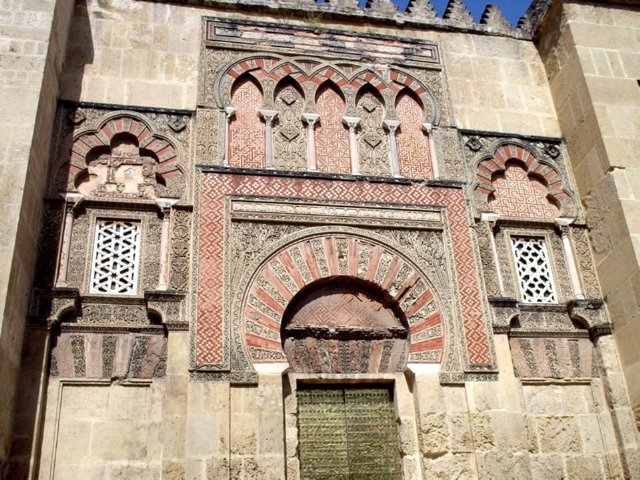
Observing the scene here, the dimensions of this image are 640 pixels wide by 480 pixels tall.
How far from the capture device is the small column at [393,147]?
6199mm

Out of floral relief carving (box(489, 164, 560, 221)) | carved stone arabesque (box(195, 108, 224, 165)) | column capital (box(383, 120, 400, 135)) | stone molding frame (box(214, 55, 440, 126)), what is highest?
stone molding frame (box(214, 55, 440, 126))

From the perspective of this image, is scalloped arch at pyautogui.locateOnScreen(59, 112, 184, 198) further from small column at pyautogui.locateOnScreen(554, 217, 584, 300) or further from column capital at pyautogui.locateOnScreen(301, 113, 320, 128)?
small column at pyautogui.locateOnScreen(554, 217, 584, 300)

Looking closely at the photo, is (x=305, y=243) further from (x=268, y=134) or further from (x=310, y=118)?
(x=310, y=118)

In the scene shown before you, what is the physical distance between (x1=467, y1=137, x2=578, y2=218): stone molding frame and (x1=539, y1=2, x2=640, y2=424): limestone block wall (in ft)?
0.55

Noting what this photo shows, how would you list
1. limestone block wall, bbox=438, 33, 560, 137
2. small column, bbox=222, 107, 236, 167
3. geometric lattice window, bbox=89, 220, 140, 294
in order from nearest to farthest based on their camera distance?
geometric lattice window, bbox=89, 220, 140, 294 → small column, bbox=222, 107, 236, 167 → limestone block wall, bbox=438, 33, 560, 137

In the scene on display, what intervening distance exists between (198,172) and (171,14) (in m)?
1.82

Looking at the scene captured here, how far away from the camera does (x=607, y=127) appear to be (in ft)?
20.2

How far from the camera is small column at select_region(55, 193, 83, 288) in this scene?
5.18 metres

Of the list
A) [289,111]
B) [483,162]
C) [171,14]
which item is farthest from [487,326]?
[171,14]

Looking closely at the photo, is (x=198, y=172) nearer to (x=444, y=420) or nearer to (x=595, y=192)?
(x=444, y=420)

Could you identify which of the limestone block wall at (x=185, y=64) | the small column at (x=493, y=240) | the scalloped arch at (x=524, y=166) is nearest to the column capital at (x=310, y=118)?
the limestone block wall at (x=185, y=64)

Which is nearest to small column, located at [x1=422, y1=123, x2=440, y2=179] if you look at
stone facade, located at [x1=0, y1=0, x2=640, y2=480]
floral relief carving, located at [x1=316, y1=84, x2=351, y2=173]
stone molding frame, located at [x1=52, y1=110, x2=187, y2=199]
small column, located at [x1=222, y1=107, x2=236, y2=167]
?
stone facade, located at [x1=0, y1=0, x2=640, y2=480]

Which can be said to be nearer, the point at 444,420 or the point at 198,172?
the point at 444,420

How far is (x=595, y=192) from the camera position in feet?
20.2
